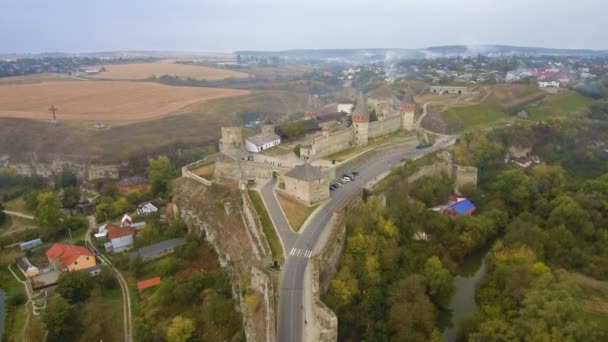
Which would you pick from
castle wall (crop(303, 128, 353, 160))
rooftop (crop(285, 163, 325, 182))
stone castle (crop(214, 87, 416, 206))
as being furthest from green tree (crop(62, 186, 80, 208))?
rooftop (crop(285, 163, 325, 182))

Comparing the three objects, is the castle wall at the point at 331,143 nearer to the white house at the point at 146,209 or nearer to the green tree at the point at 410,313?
the white house at the point at 146,209

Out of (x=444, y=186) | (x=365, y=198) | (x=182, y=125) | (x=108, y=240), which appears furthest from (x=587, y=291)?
(x=182, y=125)

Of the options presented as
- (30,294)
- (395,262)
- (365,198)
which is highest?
(365,198)

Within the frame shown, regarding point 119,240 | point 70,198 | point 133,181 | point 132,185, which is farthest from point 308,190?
point 70,198

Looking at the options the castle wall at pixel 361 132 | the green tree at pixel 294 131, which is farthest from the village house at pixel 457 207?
the green tree at pixel 294 131

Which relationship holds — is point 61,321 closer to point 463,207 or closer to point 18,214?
point 18,214

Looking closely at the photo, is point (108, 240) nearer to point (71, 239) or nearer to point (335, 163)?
point (71, 239)

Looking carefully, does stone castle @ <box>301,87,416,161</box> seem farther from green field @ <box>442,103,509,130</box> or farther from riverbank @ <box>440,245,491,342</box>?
riverbank @ <box>440,245,491,342</box>
